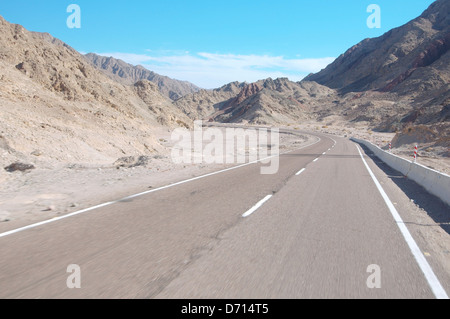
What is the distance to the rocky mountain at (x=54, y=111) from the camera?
16.7 m

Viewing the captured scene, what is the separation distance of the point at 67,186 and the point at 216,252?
23.8ft

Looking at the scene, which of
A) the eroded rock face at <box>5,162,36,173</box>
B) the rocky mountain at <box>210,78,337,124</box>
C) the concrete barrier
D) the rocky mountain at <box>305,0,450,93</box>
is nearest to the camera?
the concrete barrier

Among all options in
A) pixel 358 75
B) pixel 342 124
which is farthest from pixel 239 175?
pixel 358 75

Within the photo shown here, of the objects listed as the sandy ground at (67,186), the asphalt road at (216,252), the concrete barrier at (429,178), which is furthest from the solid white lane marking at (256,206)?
the concrete barrier at (429,178)

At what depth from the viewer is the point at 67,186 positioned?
1001cm

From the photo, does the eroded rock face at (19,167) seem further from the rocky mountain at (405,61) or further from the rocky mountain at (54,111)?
the rocky mountain at (405,61)

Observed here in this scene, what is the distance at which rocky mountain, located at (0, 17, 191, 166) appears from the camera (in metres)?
16.7

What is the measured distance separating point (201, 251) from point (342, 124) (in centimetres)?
10286

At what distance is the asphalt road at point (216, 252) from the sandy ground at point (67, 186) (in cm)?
96

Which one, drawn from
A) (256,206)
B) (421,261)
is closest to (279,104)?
(256,206)

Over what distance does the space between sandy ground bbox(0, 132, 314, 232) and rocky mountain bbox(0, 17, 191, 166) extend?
2407mm

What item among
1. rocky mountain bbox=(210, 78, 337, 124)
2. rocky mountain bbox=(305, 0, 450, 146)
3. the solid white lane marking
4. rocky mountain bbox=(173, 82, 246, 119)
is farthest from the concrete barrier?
rocky mountain bbox=(173, 82, 246, 119)

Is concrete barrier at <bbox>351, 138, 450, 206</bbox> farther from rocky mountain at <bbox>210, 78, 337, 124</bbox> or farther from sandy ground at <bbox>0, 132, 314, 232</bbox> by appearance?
rocky mountain at <bbox>210, 78, 337, 124</bbox>

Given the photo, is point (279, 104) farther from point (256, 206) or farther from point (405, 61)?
point (256, 206)
